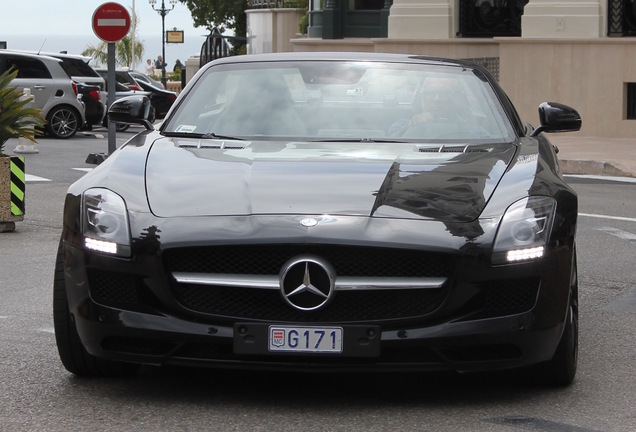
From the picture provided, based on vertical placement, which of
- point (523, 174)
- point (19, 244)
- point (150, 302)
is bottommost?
point (19, 244)

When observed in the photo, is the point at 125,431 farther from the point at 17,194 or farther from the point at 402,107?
the point at 17,194

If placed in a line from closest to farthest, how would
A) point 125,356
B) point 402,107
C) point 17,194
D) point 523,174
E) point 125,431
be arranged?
point 125,431 < point 125,356 < point 523,174 < point 402,107 < point 17,194

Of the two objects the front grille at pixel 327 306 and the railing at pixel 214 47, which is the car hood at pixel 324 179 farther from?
the railing at pixel 214 47

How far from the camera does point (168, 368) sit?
5.87 m

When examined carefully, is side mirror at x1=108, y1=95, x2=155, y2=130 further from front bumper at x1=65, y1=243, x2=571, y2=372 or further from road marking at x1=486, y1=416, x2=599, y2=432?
road marking at x1=486, y1=416, x2=599, y2=432

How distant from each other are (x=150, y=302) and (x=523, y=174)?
1.61m

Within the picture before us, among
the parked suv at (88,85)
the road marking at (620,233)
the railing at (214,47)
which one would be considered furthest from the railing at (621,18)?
the railing at (214,47)

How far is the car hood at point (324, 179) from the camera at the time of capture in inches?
204

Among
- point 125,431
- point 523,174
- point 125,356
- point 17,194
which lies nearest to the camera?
point 125,431

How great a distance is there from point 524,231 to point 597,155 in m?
14.7

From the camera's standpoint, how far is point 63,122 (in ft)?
89.8

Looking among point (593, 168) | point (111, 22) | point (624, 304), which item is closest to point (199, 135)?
point (624, 304)

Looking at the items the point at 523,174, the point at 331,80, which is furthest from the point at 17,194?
the point at 523,174

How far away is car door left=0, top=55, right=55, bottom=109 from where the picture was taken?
88.4 ft
